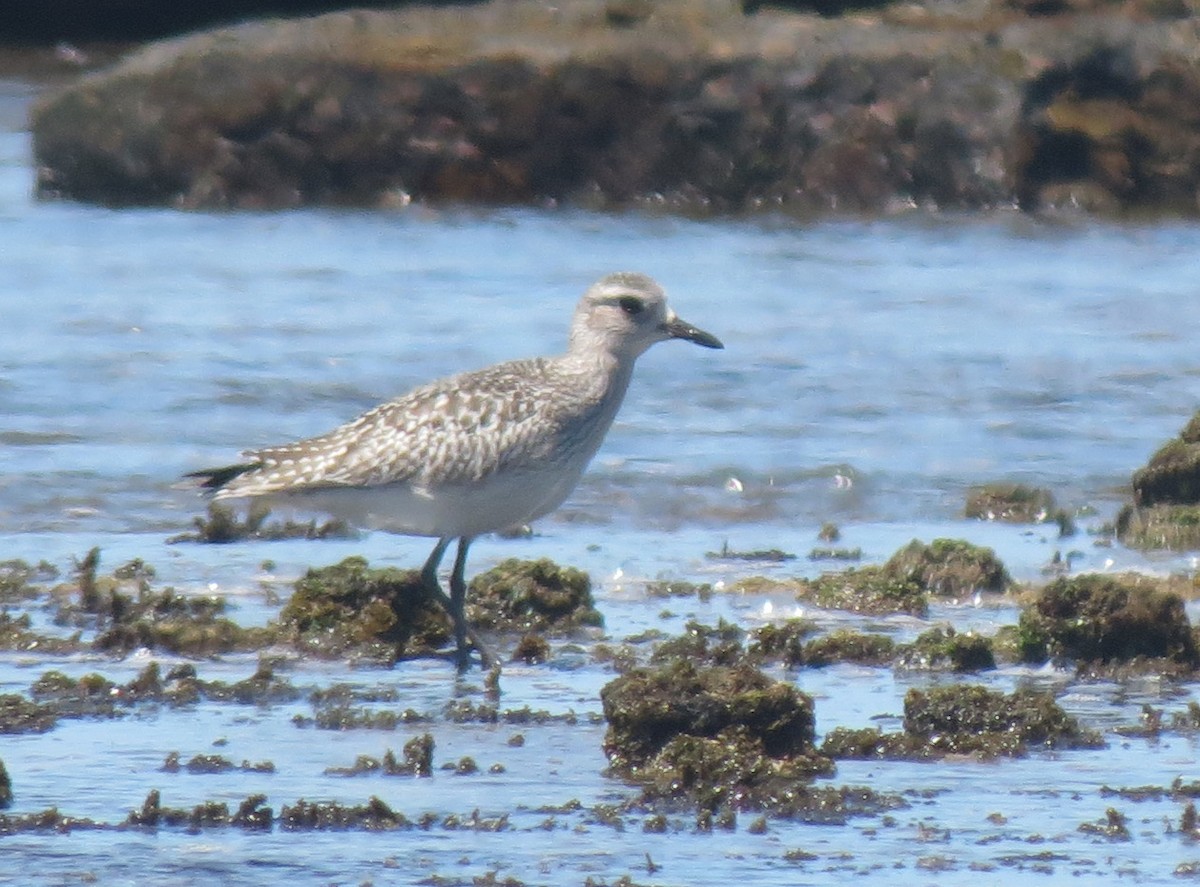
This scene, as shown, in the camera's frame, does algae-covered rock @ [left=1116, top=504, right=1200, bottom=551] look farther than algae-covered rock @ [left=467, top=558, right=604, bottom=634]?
Yes

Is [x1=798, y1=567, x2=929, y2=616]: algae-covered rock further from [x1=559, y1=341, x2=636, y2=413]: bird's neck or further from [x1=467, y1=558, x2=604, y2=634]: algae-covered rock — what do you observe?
[x1=559, y1=341, x2=636, y2=413]: bird's neck

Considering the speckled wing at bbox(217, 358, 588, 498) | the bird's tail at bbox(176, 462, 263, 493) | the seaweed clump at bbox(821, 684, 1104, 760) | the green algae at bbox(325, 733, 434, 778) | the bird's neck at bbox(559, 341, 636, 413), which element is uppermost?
the bird's neck at bbox(559, 341, 636, 413)

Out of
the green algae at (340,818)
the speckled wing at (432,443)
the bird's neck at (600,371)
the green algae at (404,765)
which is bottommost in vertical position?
the green algae at (340,818)

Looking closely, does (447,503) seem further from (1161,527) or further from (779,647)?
(1161,527)

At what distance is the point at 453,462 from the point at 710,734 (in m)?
2.11

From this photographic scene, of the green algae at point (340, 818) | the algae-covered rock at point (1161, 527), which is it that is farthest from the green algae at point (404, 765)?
the algae-covered rock at point (1161, 527)

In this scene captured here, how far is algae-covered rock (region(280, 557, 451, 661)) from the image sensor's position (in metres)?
7.47

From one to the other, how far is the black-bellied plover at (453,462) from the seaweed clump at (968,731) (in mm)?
1783

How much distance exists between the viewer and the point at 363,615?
7.50m

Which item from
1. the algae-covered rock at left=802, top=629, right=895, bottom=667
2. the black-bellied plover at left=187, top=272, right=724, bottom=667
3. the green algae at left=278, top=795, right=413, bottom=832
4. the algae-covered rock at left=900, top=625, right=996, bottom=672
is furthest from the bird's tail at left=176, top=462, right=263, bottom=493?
the green algae at left=278, top=795, right=413, bottom=832

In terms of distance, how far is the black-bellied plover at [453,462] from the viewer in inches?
308

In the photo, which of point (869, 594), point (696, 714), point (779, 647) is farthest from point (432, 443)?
point (696, 714)

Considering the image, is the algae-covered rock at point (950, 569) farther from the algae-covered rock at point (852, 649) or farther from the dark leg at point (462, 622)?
the dark leg at point (462, 622)

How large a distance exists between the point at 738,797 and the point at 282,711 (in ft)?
4.94
